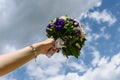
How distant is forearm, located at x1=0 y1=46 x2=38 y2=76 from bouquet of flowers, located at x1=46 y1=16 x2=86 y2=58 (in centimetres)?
224

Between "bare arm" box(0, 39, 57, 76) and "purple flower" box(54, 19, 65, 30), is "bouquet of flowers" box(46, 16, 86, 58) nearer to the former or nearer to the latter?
"purple flower" box(54, 19, 65, 30)

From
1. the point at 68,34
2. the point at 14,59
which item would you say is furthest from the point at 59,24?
the point at 14,59

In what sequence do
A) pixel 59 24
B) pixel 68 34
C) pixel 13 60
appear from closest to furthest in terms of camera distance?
pixel 13 60 → pixel 68 34 → pixel 59 24

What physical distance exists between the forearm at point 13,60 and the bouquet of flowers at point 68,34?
2.24 m

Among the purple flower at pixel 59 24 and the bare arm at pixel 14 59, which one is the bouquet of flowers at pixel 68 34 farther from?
the bare arm at pixel 14 59

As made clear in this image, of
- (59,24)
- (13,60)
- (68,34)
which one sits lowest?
(13,60)

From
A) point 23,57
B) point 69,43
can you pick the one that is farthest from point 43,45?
point 69,43

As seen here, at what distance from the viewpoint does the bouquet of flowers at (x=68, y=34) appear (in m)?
6.67

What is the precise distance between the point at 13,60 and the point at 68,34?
321 cm

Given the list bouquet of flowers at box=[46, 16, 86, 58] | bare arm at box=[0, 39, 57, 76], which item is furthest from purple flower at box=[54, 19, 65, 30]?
bare arm at box=[0, 39, 57, 76]

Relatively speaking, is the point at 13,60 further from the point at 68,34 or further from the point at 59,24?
the point at 59,24

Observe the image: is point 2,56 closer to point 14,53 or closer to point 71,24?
point 14,53

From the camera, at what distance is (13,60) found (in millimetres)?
4020

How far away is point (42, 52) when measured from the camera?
475 centimetres
